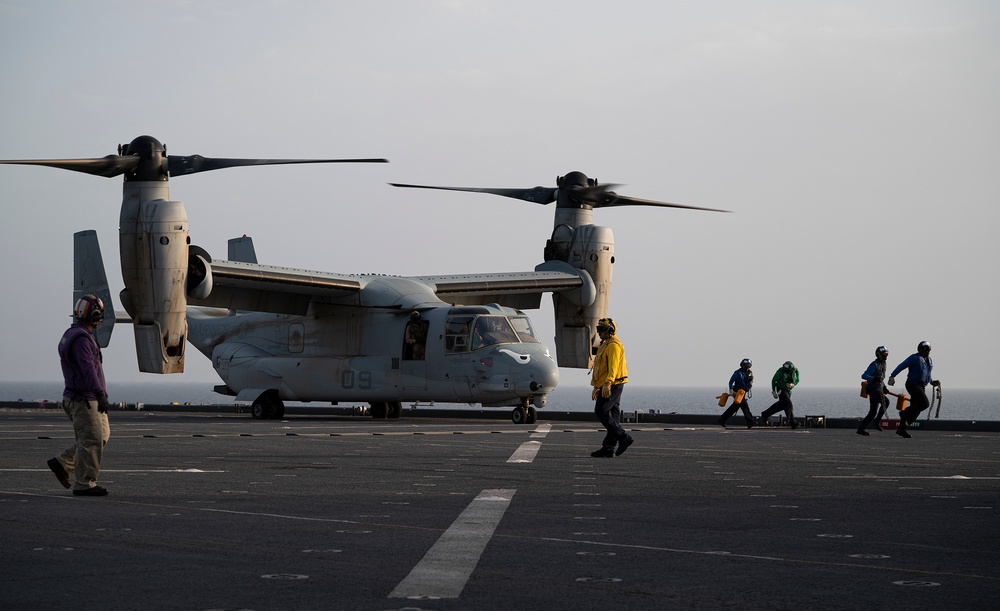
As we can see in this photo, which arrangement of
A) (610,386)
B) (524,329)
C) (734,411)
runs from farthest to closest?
(524,329), (734,411), (610,386)

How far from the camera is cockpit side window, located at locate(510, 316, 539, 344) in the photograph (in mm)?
29344

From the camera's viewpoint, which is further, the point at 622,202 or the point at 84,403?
the point at 622,202

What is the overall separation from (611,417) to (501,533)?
8.33 meters

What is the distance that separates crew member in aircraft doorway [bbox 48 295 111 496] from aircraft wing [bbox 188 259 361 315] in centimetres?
1749

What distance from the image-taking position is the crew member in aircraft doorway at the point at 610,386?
51.7 ft

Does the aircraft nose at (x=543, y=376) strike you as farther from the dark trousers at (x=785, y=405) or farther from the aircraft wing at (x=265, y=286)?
the aircraft wing at (x=265, y=286)

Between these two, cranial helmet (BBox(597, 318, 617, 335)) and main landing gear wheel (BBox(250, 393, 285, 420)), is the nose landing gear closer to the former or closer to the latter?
main landing gear wheel (BBox(250, 393, 285, 420))

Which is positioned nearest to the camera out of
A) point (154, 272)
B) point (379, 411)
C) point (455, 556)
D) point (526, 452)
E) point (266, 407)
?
point (455, 556)

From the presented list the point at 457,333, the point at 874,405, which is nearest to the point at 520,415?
the point at 457,333

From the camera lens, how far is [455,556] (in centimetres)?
670

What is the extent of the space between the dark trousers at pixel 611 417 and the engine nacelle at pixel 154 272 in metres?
14.3

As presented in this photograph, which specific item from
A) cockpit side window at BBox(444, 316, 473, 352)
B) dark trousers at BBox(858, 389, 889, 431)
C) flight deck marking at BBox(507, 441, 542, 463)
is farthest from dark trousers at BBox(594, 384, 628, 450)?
cockpit side window at BBox(444, 316, 473, 352)

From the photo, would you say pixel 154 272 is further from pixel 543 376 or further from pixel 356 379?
pixel 543 376

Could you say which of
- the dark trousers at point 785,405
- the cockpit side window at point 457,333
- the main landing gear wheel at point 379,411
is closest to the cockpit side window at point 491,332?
the cockpit side window at point 457,333
